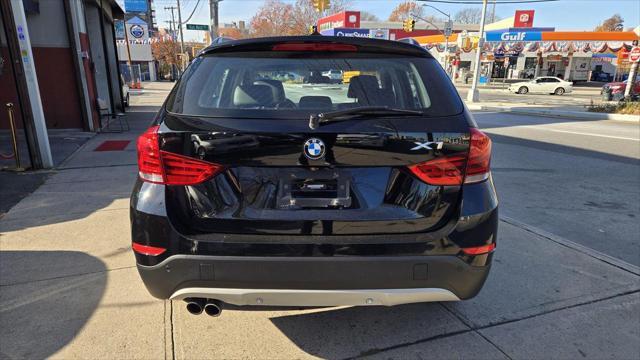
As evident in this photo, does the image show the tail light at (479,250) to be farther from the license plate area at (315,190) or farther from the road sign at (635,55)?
the road sign at (635,55)

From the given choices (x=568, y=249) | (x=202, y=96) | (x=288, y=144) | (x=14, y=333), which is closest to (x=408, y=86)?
(x=288, y=144)

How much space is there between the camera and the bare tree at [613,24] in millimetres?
90500

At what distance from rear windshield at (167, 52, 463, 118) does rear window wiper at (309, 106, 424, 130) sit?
9 centimetres

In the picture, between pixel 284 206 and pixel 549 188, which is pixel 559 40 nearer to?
pixel 549 188

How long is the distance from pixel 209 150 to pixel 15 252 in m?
3.07

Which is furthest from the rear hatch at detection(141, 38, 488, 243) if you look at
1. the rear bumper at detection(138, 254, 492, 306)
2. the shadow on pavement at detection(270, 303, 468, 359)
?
the shadow on pavement at detection(270, 303, 468, 359)

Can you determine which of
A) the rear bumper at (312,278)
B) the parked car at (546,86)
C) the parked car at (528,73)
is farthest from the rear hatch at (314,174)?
the parked car at (528,73)

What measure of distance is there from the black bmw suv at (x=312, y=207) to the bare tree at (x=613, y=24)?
110599mm

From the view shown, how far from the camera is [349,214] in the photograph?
2.21 metres

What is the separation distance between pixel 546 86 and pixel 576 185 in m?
36.9

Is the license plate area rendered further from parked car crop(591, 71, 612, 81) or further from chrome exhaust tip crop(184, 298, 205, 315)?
parked car crop(591, 71, 612, 81)

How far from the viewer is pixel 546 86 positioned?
3884cm

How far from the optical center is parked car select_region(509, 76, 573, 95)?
38125mm

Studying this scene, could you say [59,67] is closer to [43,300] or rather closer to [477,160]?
[43,300]
